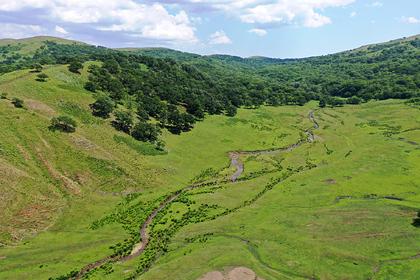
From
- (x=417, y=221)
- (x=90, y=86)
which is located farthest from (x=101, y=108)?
(x=417, y=221)

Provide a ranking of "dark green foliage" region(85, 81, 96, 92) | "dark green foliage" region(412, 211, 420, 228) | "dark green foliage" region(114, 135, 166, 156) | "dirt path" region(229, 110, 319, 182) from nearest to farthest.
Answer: "dark green foliage" region(412, 211, 420, 228)
"dark green foliage" region(114, 135, 166, 156)
"dirt path" region(229, 110, 319, 182)
"dark green foliage" region(85, 81, 96, 92)

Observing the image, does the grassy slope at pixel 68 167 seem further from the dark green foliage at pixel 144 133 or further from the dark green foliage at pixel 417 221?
the dark green foliage at pixel 417 221

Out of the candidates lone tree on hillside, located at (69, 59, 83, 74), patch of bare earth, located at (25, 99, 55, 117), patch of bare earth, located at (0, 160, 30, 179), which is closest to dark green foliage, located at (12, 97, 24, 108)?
patch of bare earth, located at (25, 99, 55, 117)

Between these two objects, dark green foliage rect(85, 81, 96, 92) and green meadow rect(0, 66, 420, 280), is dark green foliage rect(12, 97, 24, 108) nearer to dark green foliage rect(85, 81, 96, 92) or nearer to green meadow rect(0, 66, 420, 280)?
green meadow rect(0, 66, 420, 280)

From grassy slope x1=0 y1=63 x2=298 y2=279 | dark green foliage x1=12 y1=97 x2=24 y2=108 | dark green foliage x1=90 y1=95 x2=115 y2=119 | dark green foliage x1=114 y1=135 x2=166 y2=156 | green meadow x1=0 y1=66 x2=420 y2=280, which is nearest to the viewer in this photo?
green meadow x1=0 y1=66 x2=420 y2=280

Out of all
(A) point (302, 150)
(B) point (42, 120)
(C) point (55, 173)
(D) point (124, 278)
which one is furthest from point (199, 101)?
(D) point (124, 278)

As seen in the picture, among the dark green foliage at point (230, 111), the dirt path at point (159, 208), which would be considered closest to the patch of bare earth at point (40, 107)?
the dirt path at point (159, 208)

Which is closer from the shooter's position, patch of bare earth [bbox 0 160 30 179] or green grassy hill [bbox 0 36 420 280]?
green grassy hill [bbox 0 36 420 280]
